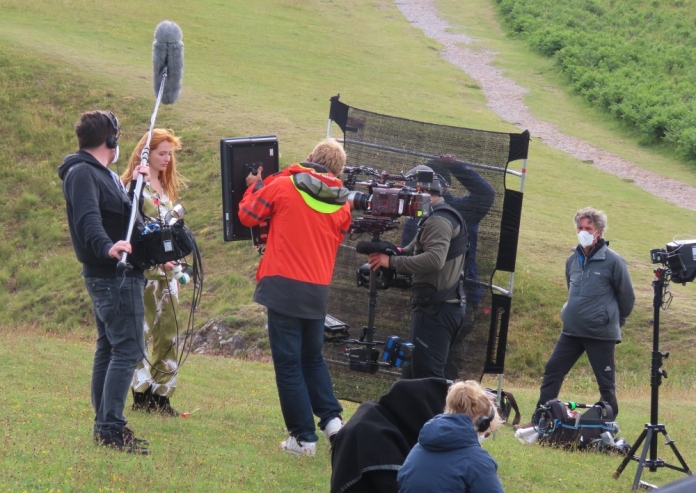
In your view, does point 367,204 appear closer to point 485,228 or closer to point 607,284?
point 485,228

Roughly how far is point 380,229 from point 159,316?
6.99 ft

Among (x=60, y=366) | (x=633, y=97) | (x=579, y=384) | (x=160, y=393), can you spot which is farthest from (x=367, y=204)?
(x=633, y=97)

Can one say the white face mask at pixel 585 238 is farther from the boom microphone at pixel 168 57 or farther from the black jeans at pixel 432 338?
the boom microphone at pixel 168 57

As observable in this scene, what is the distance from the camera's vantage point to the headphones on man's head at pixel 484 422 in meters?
5.05

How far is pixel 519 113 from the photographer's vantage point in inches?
1374

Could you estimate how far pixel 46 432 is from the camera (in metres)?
6.96

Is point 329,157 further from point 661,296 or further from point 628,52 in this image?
point 628,52

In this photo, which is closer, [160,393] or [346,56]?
[160,393]

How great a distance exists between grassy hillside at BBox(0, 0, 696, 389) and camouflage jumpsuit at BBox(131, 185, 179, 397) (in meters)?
7.73

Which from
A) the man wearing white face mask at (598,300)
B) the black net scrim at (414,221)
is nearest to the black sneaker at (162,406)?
the black net scrim at (414,221)

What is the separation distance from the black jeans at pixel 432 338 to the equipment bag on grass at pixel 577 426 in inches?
71.8

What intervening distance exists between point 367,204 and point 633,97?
30320mm

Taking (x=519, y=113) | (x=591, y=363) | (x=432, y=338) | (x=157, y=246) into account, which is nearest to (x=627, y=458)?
(x=432, y=338)

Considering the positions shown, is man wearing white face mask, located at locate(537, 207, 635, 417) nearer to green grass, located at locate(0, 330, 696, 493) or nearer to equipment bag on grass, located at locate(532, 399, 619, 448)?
equipment bag on grass, located at locate(532, 399, 619, 448)
